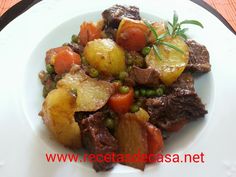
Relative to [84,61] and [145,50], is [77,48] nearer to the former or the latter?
[84,61]

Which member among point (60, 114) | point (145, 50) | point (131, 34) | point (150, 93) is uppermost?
point (131, 34)

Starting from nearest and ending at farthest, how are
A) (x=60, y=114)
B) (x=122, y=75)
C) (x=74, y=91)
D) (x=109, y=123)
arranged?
(x=60, y=114), (x=74, y=91), (x=109, y=123), (x=122, y=75)

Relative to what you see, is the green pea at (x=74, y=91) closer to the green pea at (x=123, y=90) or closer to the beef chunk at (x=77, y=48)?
the green pea at (x=123, y=90)

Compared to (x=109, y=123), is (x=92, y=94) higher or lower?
higher

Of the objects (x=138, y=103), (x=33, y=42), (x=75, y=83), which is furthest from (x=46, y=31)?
(x=138, y=103)

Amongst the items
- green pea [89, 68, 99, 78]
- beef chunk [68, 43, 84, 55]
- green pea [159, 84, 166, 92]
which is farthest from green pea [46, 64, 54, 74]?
green pea [159, 84, 166, 92]

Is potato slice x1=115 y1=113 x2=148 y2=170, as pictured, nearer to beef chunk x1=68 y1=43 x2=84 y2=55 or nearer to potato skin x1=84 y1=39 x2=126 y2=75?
potato skin x1=84 y1=39 x2=126 y2=75

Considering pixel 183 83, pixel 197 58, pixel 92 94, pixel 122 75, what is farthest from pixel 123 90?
pixel 197 58

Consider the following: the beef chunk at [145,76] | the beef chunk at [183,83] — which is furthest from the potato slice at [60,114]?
the beef chunk at [183,83]
